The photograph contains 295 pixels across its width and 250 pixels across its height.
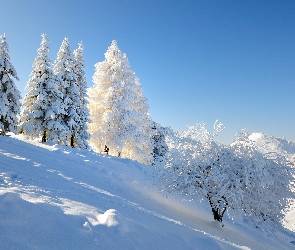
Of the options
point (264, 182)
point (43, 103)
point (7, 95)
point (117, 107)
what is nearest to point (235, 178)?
point (264, 182)

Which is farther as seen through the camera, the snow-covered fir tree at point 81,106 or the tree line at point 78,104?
the snow-covered fir tree at point 81,106

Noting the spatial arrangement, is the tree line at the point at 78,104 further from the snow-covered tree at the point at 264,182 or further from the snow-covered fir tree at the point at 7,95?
the snow-covered tree at the point at 264,182

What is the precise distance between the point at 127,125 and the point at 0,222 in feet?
64.7

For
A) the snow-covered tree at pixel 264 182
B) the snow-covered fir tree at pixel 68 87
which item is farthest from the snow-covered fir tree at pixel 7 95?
the snow-covered tree at pixel 264 182

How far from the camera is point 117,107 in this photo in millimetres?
23156

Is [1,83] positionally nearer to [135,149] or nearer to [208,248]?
[135,149]

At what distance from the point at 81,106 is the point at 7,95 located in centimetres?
751

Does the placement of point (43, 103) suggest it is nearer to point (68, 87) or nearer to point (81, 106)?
point (68, 87)

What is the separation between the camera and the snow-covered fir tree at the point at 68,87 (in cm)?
2444

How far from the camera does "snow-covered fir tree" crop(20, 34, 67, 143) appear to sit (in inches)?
907

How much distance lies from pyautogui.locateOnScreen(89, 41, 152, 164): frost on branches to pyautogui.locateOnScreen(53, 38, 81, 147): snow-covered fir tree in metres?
1.83

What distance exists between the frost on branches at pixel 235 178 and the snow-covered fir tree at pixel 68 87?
16.1m

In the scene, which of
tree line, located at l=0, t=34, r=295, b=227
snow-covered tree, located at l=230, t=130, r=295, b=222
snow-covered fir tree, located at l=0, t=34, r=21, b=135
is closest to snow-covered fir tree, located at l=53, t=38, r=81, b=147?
tree line, located at l=0, t=34, r=295, b=227

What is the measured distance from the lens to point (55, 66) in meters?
25.2
